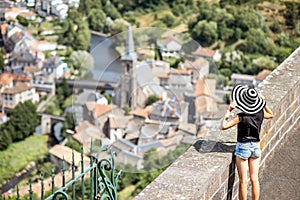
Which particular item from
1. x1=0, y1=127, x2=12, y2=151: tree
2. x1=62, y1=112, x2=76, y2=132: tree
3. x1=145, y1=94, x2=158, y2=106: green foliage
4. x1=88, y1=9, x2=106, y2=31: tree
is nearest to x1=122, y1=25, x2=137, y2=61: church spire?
x1=145, y1=94, x2=158, y2=106: green foliage

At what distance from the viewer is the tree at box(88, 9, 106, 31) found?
33.2 m

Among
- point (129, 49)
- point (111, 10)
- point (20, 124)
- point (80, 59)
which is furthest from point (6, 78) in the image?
point (111, 10)

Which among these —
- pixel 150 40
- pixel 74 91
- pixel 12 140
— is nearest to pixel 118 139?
pixel 12 140

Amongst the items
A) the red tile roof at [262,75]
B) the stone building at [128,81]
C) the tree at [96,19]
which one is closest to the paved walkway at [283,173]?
the red tile roof at [262,75]

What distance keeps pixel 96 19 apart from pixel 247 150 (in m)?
32.3

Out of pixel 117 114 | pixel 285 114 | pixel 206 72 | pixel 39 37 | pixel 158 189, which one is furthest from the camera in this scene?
pixel 39 37

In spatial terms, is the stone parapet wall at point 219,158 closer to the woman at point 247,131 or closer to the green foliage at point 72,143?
the woman at point 247,131

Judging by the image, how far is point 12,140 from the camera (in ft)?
76.9

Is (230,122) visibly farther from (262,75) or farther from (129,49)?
(129,49)

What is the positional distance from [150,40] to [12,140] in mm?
8239

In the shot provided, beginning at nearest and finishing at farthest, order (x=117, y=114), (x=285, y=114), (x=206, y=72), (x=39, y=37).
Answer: (x=285, y=114) < (x=117, y=114) < (x=206, y=72) < (x=39, y=37)

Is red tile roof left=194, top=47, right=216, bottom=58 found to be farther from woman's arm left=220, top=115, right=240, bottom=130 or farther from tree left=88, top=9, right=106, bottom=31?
woman's arm left=220, top=115, right=240, bottom=130

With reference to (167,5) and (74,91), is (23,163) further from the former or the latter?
(167,5)

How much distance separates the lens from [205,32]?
29125 millimetres
